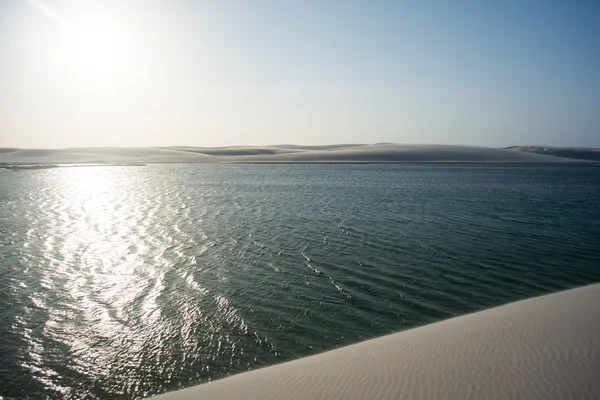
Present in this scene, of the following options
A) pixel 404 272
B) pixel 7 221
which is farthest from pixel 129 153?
pixel 404 272

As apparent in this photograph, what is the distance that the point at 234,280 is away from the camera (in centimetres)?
1192

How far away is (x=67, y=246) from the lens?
1606 cm

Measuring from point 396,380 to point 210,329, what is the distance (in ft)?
15.5

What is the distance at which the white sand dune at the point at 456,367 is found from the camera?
5.11 m

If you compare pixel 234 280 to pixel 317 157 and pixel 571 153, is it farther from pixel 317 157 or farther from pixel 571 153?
pixel 571 153

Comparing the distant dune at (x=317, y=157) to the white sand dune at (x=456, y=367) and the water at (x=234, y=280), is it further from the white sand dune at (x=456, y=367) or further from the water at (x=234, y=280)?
Result: the white sand dune at (x=456, y=367)

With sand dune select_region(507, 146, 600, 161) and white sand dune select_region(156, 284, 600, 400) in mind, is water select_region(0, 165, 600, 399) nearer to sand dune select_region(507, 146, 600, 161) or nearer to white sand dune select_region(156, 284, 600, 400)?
white sand dune select_region(156, 284, 600, 400)

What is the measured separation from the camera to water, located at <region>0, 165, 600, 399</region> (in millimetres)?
7609

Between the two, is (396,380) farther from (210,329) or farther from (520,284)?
(520,284)

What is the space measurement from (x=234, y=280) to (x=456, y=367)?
7.54 m

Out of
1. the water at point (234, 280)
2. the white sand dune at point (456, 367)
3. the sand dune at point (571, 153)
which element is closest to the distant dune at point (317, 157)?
the sand dune at point (571, 153)

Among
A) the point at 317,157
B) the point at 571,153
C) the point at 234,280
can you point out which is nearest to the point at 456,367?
the point at 234,280

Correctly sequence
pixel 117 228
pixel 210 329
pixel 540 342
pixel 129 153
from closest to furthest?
pixel 540 342, pixel 210 329, pixel 117 228, pixel 129 153

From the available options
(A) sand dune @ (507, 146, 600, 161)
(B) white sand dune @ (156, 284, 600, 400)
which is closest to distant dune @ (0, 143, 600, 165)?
(A) sand dune @ (507, 146, 600, 161)
